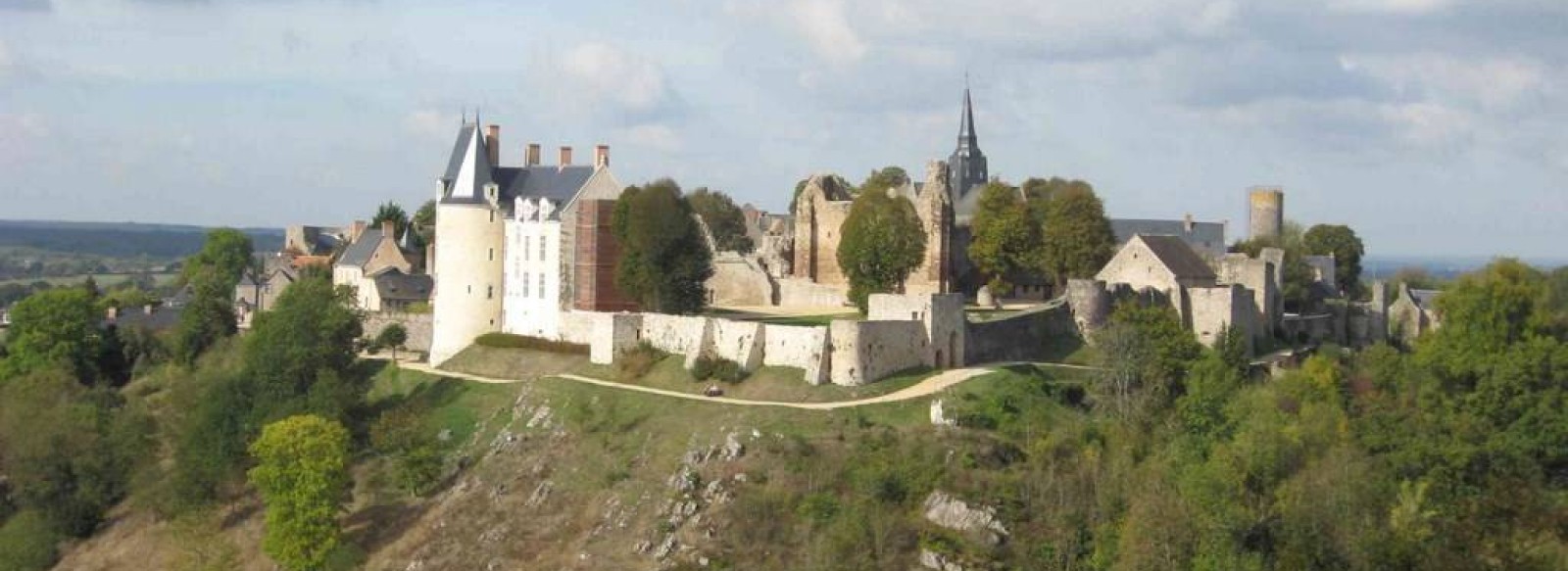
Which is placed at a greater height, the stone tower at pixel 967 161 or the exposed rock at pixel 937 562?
the stone tower at pixel 967 161

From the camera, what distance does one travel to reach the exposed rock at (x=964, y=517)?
42.7m

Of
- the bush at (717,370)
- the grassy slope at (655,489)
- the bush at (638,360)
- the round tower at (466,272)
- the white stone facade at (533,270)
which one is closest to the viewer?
the grassy slope at (655,489)

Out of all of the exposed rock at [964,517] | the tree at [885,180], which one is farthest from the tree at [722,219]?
the exposed rock at [964,517]

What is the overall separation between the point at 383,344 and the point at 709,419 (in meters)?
19.8

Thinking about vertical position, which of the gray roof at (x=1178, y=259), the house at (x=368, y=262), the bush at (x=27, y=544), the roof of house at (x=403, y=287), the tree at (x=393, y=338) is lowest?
the bush at (x=27, y=544)

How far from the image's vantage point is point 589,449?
49.6 metres

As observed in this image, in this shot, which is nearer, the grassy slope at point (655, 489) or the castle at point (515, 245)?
the grassy slope at point (655, 489)

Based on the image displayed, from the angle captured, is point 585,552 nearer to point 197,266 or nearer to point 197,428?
point 197,428

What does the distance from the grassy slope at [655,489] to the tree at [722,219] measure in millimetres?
28437

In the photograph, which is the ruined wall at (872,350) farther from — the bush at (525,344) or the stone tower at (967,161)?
the stone tower at (967,161)

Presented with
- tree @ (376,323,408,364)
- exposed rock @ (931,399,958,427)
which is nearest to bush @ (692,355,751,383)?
exposed rock @ (931,399,958,427)

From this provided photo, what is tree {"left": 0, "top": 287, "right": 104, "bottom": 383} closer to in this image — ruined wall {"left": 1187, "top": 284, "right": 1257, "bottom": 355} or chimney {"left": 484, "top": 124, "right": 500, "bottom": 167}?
chimney {"left": 484, "top": 124, "right": 500, "bottom": 167}

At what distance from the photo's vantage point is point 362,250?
78.8m

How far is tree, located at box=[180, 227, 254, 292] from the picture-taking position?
87062mm
